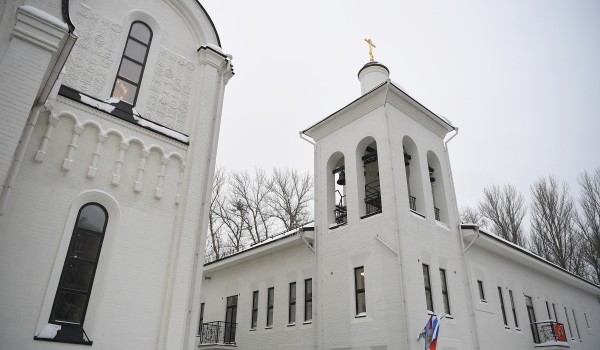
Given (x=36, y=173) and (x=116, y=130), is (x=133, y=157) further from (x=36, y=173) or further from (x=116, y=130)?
(x=36, y=173)

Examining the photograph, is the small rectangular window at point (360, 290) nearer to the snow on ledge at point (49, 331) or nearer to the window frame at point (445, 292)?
the window frame at point (445, 292)

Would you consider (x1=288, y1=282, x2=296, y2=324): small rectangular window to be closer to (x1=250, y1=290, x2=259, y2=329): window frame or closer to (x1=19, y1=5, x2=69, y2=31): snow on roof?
(x1=250, y1=290, x2=259, y2=329): window frame

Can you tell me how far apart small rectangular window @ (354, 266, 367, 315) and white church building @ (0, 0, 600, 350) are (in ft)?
0.16

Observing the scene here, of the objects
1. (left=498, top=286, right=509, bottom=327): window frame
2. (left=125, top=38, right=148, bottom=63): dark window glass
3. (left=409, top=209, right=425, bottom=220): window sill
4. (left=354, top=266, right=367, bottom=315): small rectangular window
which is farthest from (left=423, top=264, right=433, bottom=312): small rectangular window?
(left=125, top=38, right=148, bottom=63): dark window glass

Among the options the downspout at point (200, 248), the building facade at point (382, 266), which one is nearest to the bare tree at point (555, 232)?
the building facade at point (382, 266)

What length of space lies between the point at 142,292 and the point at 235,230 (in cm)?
2504

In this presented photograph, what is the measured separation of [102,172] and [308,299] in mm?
10137

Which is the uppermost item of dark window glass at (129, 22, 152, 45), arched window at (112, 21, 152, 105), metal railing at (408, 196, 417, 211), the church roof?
the church roof

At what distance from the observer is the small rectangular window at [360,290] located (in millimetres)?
13492

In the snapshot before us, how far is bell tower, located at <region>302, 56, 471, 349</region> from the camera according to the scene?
12773 millimetres

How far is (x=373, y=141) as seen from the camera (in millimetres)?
16203

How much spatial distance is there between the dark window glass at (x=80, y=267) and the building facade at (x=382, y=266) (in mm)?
8521

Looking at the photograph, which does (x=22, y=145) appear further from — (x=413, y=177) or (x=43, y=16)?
(x=413, y=177)

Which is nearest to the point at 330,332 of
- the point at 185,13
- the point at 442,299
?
the point at 442,299
